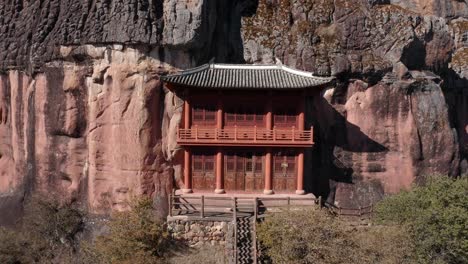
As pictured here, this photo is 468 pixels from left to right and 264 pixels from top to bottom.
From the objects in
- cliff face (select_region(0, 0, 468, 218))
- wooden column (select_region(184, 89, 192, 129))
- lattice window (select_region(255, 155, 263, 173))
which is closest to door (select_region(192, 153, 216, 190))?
cliff face (select_region(0, 0, 468, 218))

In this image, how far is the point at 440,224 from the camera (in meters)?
18.3

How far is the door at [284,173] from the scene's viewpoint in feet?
70.4

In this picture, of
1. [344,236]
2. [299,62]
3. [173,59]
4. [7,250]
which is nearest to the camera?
[344,236]

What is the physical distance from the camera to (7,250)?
66.4 feet

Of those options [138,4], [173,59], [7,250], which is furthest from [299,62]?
[7,250]

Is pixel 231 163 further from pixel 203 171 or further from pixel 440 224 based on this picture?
pixel 440 224

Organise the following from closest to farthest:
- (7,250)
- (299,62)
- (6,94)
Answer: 1. (7,250)
2. (299,62)
3. (6,94)

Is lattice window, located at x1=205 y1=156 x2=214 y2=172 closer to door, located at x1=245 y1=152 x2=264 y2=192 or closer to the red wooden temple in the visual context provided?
the red wooden temple

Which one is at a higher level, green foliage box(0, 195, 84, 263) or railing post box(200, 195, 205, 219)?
railing post box(200, 195, 205, 219)

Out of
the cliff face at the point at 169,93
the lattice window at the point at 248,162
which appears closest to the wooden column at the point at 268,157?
the lattice window at the point at 248,162

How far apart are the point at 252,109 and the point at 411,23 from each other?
1023 cm

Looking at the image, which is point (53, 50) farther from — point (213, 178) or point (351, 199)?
point (351, 199)

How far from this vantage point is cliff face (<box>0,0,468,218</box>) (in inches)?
856

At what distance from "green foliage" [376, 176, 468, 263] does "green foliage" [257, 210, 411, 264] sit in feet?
3.26
